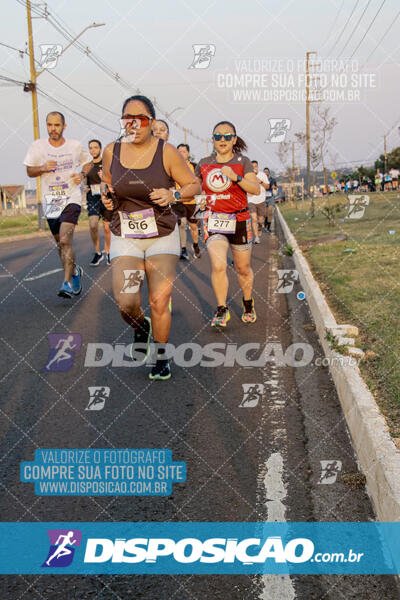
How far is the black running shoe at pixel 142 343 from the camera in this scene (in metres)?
5.93

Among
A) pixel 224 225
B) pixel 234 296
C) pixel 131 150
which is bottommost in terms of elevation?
pixel 234 296

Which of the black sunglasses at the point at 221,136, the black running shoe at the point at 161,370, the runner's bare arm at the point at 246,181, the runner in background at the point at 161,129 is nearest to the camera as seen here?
the black running shoe at the point at 161,370

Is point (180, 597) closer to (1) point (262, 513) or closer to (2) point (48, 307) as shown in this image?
(1) point (262, 513)

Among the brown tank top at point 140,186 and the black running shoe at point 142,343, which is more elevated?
the brown tank top at point 140,186

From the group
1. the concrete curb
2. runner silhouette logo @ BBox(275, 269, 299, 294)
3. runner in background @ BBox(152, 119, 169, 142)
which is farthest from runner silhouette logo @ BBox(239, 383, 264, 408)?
runner in background @ BBox(152, 119, 169, 142)

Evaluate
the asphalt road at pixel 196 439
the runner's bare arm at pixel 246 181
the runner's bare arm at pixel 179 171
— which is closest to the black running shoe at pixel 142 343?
the asphalt road at pixel 196 439

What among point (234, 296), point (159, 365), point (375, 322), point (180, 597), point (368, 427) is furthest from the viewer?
point (234, 296)

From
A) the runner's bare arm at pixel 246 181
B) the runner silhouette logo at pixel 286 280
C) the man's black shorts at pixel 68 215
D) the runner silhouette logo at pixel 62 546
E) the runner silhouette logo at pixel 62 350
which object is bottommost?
the runner silhouette logo at pixel 286 280

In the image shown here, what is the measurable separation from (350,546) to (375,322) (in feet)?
13.4

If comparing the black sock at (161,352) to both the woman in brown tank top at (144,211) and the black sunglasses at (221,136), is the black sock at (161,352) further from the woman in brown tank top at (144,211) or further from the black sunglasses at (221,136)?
the black sunglasses at (221,136)

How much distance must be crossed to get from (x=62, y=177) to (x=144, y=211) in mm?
4078

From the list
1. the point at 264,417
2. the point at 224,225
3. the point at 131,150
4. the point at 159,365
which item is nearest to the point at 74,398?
the point at 159,365

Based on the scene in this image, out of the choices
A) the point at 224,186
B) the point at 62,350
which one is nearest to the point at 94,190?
the point at 224,186

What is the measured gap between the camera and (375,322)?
6.88 metres
